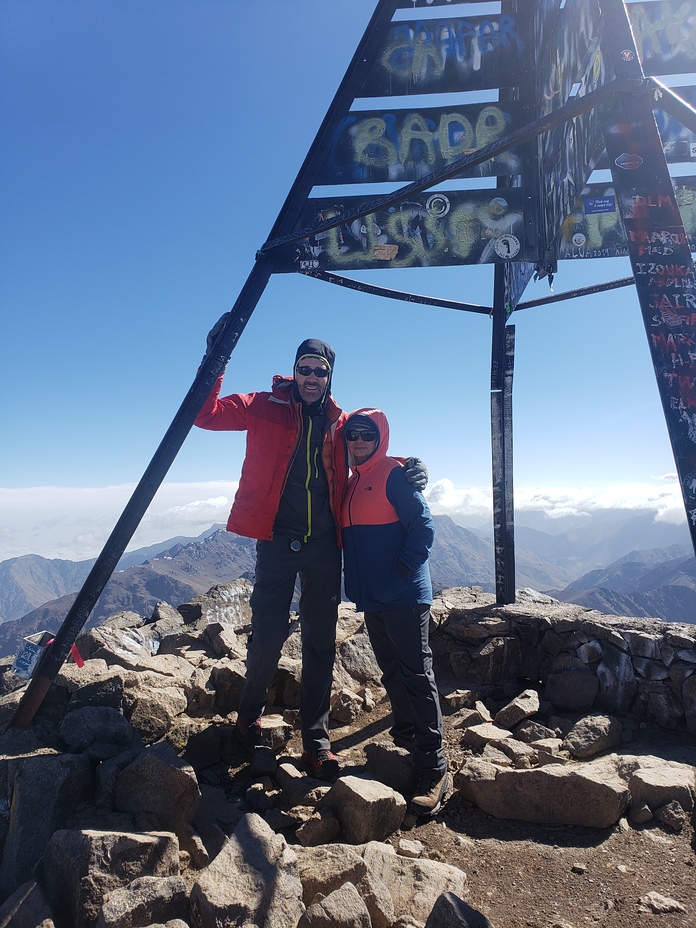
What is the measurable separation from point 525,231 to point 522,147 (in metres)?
0.88

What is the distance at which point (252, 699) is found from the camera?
176 inches

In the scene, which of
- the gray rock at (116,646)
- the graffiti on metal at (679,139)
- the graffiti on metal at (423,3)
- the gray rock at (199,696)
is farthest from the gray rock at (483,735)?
the graffiti on metal at (679,139)

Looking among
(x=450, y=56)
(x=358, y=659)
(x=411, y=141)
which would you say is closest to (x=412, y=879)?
(x=358, y=659)

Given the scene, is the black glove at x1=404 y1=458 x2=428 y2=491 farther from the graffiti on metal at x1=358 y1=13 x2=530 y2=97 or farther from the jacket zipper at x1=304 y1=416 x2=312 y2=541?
the graffiti on metal at x1=358 y1=13 x2=530 y2=97

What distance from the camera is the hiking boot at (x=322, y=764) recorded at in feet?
13.8

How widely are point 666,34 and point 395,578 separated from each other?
6.64m

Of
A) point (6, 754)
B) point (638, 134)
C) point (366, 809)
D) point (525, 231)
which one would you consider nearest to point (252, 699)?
point (366, 809)

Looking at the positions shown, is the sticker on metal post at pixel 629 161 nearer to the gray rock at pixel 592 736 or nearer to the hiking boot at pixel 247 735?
the gray rock at pixel 592 736

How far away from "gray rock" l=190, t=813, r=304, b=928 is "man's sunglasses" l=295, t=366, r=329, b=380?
3212 mm

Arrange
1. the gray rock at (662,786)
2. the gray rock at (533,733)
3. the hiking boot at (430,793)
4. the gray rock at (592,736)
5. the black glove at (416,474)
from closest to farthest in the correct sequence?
the gray rock at (662,786), the hiking boot at (430,793), the black glove at (416,474), the gray rock at (592,736), the gray rock at (533,733)

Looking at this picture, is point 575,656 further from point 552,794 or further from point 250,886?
point 250,886

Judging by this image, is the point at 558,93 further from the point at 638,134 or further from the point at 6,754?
the point at 6,754

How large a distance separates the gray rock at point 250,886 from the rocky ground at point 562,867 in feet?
3.35

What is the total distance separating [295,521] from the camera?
4.45 metres
